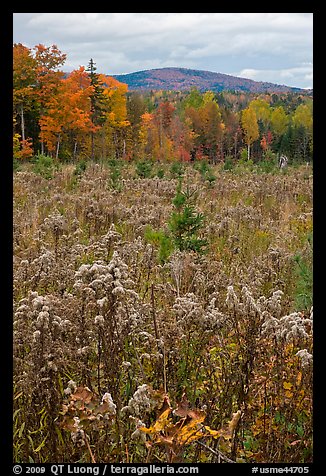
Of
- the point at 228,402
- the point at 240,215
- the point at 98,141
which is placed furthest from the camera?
the point at 98,141

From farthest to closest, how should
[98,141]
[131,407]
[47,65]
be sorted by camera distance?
[98,141], [47,65], [131,407]

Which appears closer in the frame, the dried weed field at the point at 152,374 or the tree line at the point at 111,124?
the dried weed field at the point at 152,374

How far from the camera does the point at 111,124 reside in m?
45.1

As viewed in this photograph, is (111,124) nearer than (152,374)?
No

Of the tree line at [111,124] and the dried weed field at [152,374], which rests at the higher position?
the tree line at [111,124]

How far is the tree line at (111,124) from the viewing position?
31781 mm

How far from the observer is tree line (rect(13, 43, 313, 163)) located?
31.8 metres

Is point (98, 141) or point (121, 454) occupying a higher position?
point (98, 141)

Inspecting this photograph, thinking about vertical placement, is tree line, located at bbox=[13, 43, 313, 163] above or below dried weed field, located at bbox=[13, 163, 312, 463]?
above
